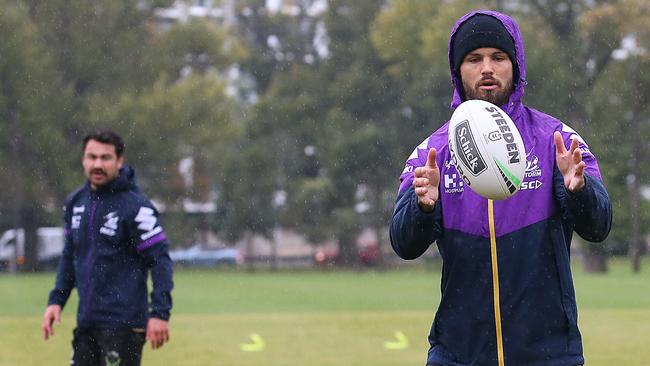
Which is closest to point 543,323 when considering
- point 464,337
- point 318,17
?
point 464,337

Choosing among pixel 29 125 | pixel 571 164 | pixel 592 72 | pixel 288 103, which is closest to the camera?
pixel 571 164

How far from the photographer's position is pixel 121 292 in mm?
7371

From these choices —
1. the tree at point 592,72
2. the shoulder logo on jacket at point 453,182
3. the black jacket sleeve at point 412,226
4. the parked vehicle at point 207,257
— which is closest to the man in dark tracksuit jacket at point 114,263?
the black jacket sleeve at point 412,226

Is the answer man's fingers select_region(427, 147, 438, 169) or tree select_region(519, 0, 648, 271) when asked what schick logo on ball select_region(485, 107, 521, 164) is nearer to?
man's fingers select_region(427, 147, 438, 169)

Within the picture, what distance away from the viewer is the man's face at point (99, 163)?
24.7 feet

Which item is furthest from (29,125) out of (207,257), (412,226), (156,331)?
(412,226)

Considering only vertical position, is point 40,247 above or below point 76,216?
below

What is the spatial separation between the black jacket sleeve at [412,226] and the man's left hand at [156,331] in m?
3.28

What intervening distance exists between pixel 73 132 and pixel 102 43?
162 inches

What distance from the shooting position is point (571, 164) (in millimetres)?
4031

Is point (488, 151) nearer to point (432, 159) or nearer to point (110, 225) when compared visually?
point (432, 159)

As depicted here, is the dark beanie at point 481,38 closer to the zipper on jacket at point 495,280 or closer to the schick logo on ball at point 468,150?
the schick logo on ball at point 468,150

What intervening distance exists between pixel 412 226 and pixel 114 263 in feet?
12.0

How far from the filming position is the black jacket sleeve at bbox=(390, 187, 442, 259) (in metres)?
4.14
